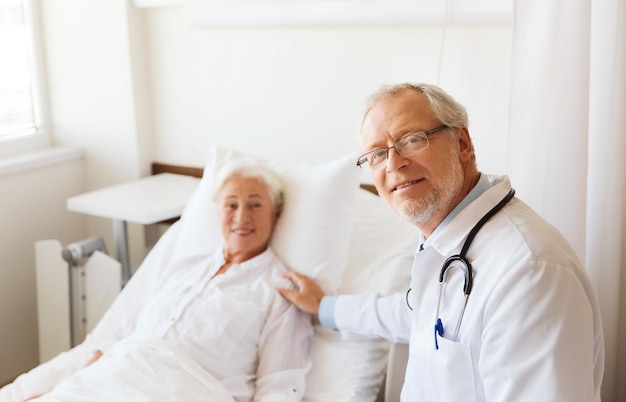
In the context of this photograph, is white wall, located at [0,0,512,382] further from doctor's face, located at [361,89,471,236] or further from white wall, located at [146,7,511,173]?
doctor's face, located at [361,89,471,236]

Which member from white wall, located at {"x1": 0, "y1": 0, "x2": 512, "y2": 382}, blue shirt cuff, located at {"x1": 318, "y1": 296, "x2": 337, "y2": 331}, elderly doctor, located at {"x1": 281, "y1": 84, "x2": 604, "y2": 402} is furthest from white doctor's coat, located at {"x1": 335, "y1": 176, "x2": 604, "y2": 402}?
white wall, located at {"x1": 0, "y1": 0, "x2": 512, "y2": 382}

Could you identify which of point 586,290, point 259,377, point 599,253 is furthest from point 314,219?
point 586,290

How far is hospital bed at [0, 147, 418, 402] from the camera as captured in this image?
1.81 meters

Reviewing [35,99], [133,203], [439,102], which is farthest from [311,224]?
[35,99]

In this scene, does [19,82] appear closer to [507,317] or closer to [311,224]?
[311,224]

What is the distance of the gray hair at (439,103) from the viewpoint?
137cm

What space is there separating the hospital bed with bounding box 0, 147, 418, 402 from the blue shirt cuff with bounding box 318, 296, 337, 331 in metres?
0.06

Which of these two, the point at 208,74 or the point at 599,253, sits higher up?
the point at 208,74

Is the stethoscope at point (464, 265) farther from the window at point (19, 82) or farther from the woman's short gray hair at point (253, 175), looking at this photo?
the window at point (19, 82)

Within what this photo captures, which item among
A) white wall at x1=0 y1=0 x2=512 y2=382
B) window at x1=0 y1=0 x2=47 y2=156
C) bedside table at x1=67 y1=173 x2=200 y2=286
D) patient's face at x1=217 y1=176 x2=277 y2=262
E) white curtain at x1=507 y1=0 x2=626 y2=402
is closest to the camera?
white curtain at x1=507 y1=0 x2=626 y2=402

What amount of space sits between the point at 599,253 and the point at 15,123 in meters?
2.31

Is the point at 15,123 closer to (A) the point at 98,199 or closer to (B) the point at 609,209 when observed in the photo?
(A) the point at 98,199

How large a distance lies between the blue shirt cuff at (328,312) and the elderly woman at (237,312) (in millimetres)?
69

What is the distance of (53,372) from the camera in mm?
2021
